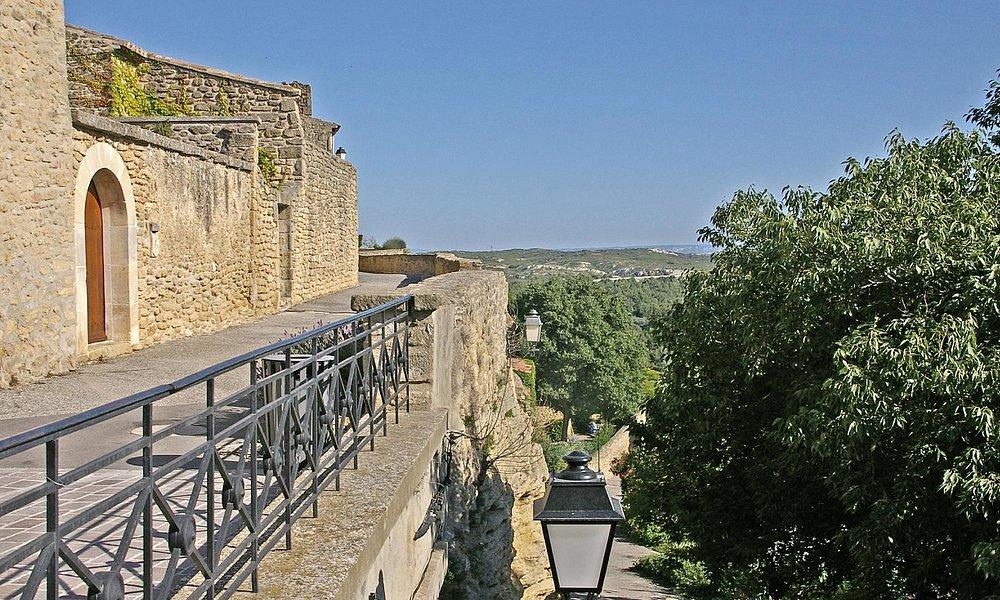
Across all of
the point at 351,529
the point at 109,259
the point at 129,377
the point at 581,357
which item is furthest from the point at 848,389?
the point at 581,357

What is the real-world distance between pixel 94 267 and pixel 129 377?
7.42 ft

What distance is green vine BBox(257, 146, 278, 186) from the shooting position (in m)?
16.2

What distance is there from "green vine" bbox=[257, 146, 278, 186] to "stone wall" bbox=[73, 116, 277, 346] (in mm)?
1354

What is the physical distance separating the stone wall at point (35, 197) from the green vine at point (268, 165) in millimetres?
7347

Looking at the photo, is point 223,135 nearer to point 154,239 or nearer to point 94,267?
point 154,239

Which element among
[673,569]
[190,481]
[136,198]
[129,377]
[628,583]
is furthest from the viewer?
[673,569]

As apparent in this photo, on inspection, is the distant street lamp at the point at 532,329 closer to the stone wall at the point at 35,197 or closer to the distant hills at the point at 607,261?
the stone wall at the point at 35,197

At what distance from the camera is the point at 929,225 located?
7387 millimetres

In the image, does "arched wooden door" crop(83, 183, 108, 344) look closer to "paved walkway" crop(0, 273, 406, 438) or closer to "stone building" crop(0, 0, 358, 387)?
"stone building" crop(0, 0, 358, 387)

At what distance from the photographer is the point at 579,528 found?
12.1 feet

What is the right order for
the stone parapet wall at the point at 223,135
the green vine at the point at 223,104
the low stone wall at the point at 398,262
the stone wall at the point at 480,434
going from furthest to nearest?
the low stone wall at the point at 398,262
the green vine at the point at 223,104
the stone parapet wall at the point at 223,135
the stone wall at the point at 480,434

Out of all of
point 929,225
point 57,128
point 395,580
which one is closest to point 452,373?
point 395,580

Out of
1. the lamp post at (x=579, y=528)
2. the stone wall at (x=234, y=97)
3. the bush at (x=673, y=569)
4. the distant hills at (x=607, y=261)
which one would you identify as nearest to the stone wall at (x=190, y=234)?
the stone wall at (x=234, y=97)

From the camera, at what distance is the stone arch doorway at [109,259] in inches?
381
